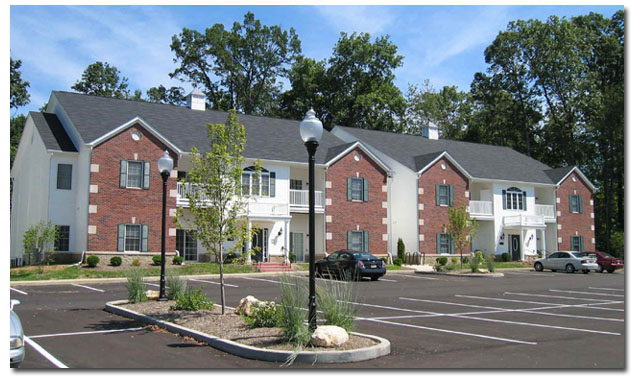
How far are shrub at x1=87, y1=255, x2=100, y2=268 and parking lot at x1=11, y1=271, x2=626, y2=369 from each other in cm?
519

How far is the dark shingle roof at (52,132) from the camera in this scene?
3005 centimetres

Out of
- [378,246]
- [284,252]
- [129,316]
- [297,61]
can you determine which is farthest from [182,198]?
[297,61]

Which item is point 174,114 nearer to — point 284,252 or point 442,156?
point 284,252

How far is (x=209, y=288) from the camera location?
864 inches

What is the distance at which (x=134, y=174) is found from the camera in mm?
30047

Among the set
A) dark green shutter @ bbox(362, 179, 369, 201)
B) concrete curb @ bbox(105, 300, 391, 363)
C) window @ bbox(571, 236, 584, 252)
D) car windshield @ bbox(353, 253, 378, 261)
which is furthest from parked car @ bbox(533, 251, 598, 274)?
concrete curb @ bbox(105, 300, 391, 363)

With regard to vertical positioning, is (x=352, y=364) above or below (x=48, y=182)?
below

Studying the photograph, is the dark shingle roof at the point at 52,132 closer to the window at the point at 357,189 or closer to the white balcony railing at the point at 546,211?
the window at the point at 357,189

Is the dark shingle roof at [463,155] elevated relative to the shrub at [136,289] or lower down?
elevated

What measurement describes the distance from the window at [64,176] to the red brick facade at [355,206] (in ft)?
49.5

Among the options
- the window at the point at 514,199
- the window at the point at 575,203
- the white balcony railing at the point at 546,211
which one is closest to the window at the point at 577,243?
the window at the point at 575,203

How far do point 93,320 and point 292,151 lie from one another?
922 inches

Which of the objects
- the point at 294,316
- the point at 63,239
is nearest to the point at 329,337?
the point at 294,316

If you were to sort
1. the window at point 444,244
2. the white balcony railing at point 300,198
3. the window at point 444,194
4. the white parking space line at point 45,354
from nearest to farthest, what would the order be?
the white parking space line at point 45,354 → the white balcony railing at point 300,198 → the window at point 444,244 → the window at point 444,194
